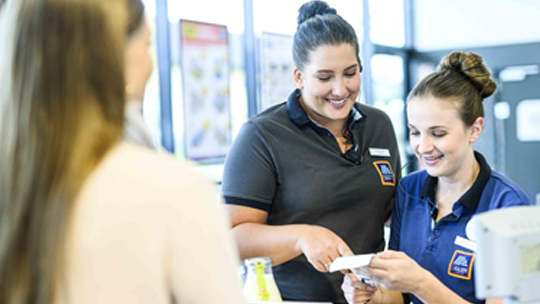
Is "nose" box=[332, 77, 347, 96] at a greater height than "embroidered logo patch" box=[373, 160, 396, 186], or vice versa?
"nose" box=[332, 77, 347, 96]

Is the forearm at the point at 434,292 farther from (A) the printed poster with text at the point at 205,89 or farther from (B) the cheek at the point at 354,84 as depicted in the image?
(A) the printed poster with text at the point at 205,89

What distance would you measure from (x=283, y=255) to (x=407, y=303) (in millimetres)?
427

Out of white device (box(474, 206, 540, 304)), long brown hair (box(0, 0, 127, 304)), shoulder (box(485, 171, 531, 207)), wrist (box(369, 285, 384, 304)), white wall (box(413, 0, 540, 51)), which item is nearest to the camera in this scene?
long brown hair (box(0, 0, 127, 304))

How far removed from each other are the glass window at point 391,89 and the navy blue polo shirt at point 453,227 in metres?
4.37

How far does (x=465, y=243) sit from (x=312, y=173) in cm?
50

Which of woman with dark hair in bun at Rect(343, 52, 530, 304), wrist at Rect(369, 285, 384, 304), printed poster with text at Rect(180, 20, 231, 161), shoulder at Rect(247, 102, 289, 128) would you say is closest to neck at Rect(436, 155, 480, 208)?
woman with dark hair in bun at Rect(343, 52, 530, 304)

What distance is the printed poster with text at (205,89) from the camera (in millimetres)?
3768

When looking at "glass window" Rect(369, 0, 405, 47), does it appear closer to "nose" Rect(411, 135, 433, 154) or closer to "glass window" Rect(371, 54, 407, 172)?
"glass window" Rect(371, 54, 407, 172)

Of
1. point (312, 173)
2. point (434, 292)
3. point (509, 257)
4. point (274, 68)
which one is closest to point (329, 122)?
point (312, 173)

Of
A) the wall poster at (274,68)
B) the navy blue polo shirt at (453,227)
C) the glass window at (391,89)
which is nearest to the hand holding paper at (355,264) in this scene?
the navy blue polo shirt at (453,227)

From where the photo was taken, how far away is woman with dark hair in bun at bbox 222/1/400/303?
1.75 metres

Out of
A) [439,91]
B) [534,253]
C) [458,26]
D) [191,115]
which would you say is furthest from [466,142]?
[458,26]

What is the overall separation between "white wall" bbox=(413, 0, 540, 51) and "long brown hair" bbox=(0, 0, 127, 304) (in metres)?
5.74

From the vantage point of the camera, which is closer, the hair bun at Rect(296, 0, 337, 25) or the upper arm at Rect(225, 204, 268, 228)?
the upper arm at Rect(225, 204, 268, 228)
